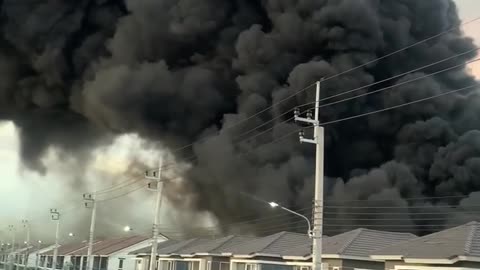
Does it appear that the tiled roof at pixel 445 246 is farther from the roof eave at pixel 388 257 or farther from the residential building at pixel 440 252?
the roof eave at pixel 388 257

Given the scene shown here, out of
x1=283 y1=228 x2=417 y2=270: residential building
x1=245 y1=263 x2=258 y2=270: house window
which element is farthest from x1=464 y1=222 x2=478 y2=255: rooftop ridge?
x1=245 y1=263 x2=258 y2=270: house window

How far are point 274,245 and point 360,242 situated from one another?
6770 mm

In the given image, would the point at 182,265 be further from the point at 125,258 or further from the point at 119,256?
the point at 119,256

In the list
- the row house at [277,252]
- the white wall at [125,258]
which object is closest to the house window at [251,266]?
the row house at [277,252]

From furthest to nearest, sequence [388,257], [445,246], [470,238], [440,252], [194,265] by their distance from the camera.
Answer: [194,265]
[388,257]
[445,246]
[470,238]
[440,252]

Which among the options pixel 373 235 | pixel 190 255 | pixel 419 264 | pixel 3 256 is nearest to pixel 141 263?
pixel 190 255

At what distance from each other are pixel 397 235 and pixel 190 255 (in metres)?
14.8

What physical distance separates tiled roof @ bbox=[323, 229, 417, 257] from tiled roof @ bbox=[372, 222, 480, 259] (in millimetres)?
2928

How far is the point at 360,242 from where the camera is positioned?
2608cm

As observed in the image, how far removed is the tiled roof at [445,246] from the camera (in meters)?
18.2

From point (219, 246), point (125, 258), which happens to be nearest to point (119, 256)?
point (125, 258)

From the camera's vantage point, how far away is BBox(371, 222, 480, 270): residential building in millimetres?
17766

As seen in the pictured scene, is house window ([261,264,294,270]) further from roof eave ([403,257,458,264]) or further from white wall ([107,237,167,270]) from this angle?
white wall ([107,237,167,270])

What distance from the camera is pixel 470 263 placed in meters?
17.7
